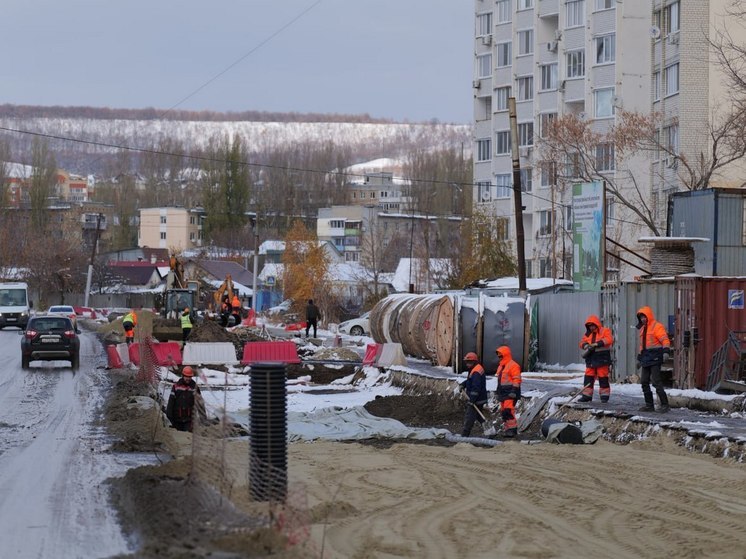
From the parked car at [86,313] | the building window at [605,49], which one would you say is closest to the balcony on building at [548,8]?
the building window at [605,49]

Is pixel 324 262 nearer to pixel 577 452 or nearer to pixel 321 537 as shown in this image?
pixel 577 452

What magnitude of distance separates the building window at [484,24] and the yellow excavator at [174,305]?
3667cm

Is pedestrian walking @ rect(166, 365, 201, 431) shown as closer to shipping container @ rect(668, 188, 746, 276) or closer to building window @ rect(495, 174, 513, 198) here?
shipping container @ rect(668, 188, 746, 276)

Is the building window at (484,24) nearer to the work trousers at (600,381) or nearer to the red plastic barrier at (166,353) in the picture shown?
the red plastic barrier at (166,353)

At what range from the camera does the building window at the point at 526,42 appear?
78.1 metres

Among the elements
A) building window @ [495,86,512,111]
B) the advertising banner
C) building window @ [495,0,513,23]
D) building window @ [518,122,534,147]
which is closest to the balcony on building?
building window @ [495,0,513,23]

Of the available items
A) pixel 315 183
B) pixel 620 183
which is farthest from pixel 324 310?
pixel 315 183

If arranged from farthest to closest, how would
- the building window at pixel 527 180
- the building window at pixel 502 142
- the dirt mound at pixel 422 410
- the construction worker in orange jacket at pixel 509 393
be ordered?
the building window at pixel 502 142, the building window at pixel 527 180, the dirt mound at pixel 422 410, the construction worker in orange jacket at pixel 509 393

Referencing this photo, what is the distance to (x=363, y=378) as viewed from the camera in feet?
109

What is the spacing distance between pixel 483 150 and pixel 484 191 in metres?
3.36

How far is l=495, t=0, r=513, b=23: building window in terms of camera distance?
80.3 metres

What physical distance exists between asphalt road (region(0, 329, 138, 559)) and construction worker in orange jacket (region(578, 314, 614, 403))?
8.74 meters

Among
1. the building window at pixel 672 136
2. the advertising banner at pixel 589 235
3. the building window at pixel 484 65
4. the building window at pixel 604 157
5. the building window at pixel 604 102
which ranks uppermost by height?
the building window at pixel 484 65

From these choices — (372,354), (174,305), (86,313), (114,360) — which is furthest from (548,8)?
(114,360)
